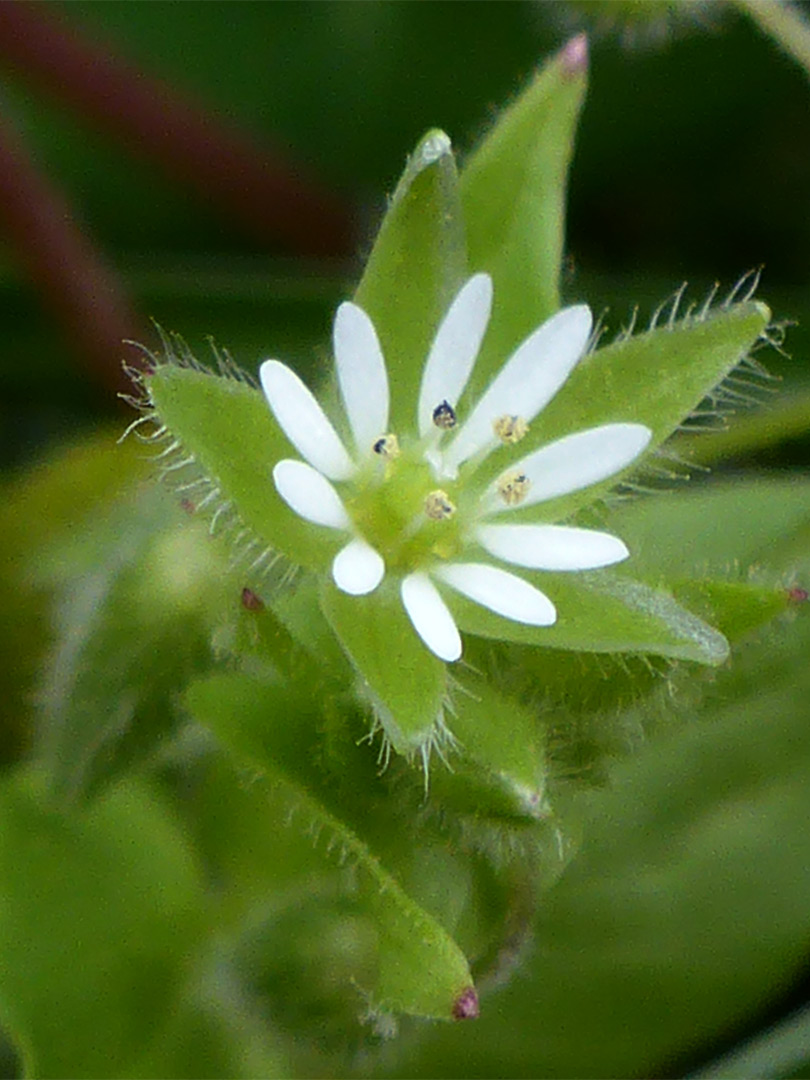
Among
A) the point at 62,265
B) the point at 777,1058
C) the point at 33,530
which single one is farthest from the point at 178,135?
the point at 777,1058

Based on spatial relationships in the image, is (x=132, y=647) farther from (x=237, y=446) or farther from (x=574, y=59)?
(x=574, y=59)

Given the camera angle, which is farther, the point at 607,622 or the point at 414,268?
the point at 414,268

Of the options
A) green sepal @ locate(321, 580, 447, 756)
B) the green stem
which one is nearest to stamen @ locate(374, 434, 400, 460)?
green sepal @ locate(321, 580, 447, 756)

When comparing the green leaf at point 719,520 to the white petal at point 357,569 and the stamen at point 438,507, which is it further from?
the white petal at point 357,569

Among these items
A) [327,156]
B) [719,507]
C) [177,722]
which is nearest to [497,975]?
[177,722]

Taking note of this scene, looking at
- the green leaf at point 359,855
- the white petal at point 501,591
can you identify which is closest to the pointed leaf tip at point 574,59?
the white petal at point 501,591

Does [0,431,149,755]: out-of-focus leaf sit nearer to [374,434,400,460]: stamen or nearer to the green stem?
[374,434,400,460]: stamen

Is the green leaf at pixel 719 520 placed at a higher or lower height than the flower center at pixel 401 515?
lower
